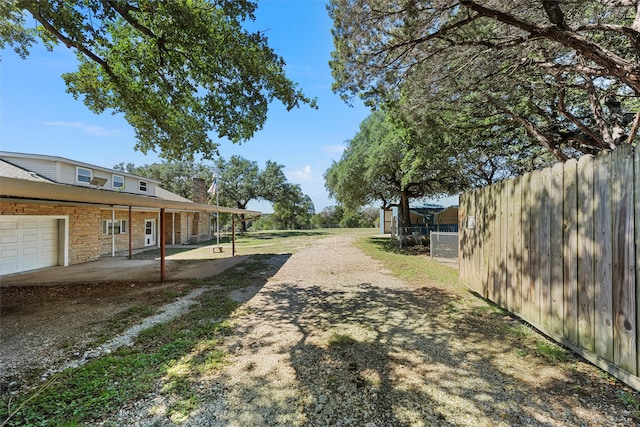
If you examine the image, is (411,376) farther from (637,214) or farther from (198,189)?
(198,189)

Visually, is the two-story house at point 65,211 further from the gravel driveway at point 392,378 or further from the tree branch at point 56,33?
the gravel driveway at point 392,378

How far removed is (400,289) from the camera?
21.9 feet

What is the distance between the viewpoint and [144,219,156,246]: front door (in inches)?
667

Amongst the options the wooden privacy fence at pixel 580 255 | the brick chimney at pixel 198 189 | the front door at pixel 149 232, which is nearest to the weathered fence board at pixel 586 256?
the wooden privacy fence at pixel 580 255

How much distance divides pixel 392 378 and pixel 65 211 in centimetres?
1325

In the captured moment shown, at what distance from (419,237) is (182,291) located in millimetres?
13492

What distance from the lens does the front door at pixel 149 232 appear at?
55.6ft

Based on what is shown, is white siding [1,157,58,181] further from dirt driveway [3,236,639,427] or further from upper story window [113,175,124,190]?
dirt driveway [3,236,639,427]

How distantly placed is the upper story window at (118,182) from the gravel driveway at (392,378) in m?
14.1

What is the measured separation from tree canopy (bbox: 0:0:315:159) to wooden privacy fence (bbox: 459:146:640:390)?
571cm

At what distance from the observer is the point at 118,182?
14.8 meters

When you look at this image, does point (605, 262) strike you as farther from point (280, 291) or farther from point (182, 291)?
point (182, 291)

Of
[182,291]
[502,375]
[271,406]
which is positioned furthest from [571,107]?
[182,291]

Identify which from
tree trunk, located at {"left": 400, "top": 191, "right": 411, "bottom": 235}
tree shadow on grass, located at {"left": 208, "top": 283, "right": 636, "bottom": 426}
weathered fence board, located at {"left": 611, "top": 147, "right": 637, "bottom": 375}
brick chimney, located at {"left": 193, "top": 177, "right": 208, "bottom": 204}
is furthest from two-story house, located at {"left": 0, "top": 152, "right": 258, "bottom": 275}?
tree trunk, located at {"left": 400, "top": 191, "right": 411, "bottom": 235}
